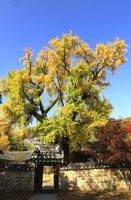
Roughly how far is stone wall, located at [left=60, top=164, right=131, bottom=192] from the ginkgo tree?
16.8 feet

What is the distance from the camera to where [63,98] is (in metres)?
30.4

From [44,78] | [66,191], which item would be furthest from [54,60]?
[66,191]

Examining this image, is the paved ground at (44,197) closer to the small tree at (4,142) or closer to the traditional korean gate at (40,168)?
the traditional korean gate at (40,168)

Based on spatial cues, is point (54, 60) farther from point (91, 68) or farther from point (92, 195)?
point (92, 195)

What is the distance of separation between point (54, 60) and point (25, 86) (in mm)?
4631

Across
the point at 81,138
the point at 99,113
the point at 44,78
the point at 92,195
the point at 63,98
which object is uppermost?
the point at 44,78

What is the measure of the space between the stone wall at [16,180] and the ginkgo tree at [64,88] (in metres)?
5.22

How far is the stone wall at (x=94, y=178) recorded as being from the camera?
22.1 metres

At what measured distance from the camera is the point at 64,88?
30844 millimetres

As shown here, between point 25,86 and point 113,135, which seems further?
point 25,86

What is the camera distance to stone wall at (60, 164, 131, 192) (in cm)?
2206

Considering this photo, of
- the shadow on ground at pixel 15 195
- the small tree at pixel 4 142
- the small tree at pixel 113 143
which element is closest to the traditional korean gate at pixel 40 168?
the shadow on ground at pixel 15 195

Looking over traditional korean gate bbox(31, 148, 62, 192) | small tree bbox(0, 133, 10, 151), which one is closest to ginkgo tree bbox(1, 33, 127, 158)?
traditional korean gate bbox(31, 148, 62, 192)

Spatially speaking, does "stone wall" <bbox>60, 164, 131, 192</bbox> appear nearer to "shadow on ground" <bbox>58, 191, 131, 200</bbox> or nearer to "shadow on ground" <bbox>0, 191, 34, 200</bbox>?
"shadow on ground" <bbox>58, 191, 131, 200</bbox>
